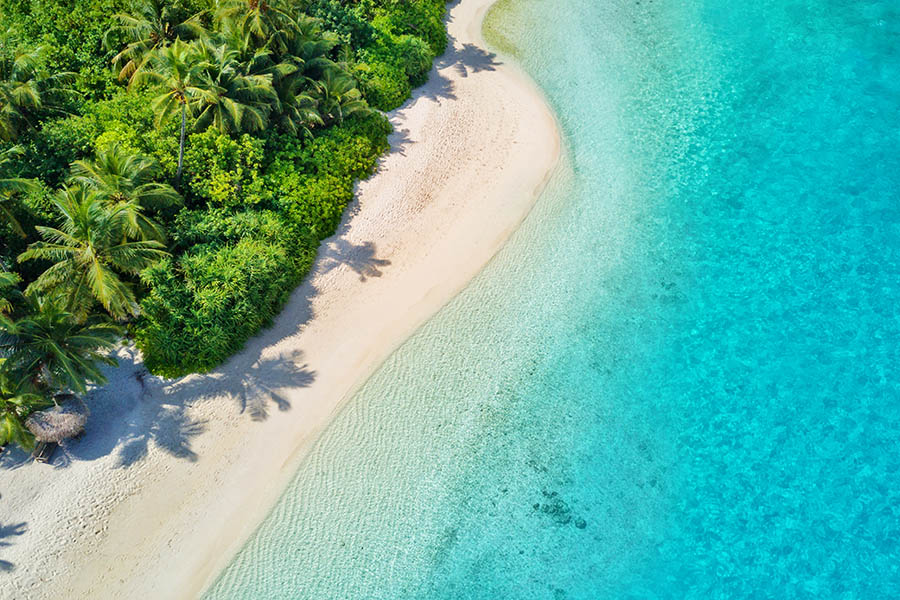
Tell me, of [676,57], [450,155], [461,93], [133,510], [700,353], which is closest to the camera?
[133,510]

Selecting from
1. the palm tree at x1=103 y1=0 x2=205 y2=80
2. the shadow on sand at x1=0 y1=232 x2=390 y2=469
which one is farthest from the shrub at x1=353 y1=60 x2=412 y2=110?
the shadow on sand at x1=0 y1=232 x2=390 y2=469

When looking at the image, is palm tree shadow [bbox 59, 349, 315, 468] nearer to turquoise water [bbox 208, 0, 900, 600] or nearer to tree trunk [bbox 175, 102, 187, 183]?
turquoise water [bbox 208, 0, 900, 600]

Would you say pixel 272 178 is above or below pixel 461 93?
above

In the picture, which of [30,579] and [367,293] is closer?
[30,579]

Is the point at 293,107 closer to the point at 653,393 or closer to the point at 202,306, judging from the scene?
the point at 202,306

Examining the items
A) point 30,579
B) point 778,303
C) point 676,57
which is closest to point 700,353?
point 778,303

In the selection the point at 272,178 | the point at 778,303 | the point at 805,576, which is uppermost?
the point at 272,178

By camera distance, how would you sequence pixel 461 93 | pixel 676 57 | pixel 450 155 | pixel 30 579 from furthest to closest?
pixel 676 57
pixel 461 93
pixel 450 155
pixel 30 579

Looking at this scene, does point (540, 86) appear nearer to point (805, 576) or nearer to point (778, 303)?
point (778, 303)
